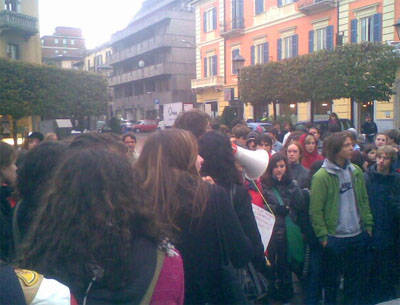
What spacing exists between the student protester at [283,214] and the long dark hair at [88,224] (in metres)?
2.78

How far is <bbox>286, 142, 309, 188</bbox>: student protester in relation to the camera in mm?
5074

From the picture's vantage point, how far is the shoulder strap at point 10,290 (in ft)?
3.87

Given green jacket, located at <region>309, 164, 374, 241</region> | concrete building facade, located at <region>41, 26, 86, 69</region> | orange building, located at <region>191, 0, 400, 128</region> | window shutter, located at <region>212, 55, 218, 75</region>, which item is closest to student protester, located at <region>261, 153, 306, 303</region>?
green jacket, located at <region>309, 164, 374, 241</region>

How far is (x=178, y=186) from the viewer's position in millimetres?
2293

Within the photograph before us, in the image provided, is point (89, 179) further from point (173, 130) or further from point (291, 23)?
point (291, 23)

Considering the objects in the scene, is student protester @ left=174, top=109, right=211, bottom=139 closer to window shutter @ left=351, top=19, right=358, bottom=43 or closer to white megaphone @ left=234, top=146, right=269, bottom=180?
white megaphone @ left=234, top=146, right=269, bottom=180

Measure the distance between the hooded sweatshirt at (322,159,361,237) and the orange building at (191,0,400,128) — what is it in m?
9.74

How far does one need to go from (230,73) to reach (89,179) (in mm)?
31328

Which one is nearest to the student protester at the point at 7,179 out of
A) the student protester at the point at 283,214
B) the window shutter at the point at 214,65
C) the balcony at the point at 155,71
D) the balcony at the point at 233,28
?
the student protester at the point at 283,214

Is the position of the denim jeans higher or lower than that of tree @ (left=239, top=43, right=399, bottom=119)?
lower

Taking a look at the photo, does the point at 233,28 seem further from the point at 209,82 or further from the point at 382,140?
the point at 382,140

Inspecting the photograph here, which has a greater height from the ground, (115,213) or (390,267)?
(115,213)

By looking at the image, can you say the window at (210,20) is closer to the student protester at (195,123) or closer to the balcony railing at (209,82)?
the balcony railing at (209,82)

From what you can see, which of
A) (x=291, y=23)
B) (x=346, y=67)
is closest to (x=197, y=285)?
(x=346, y=67)
